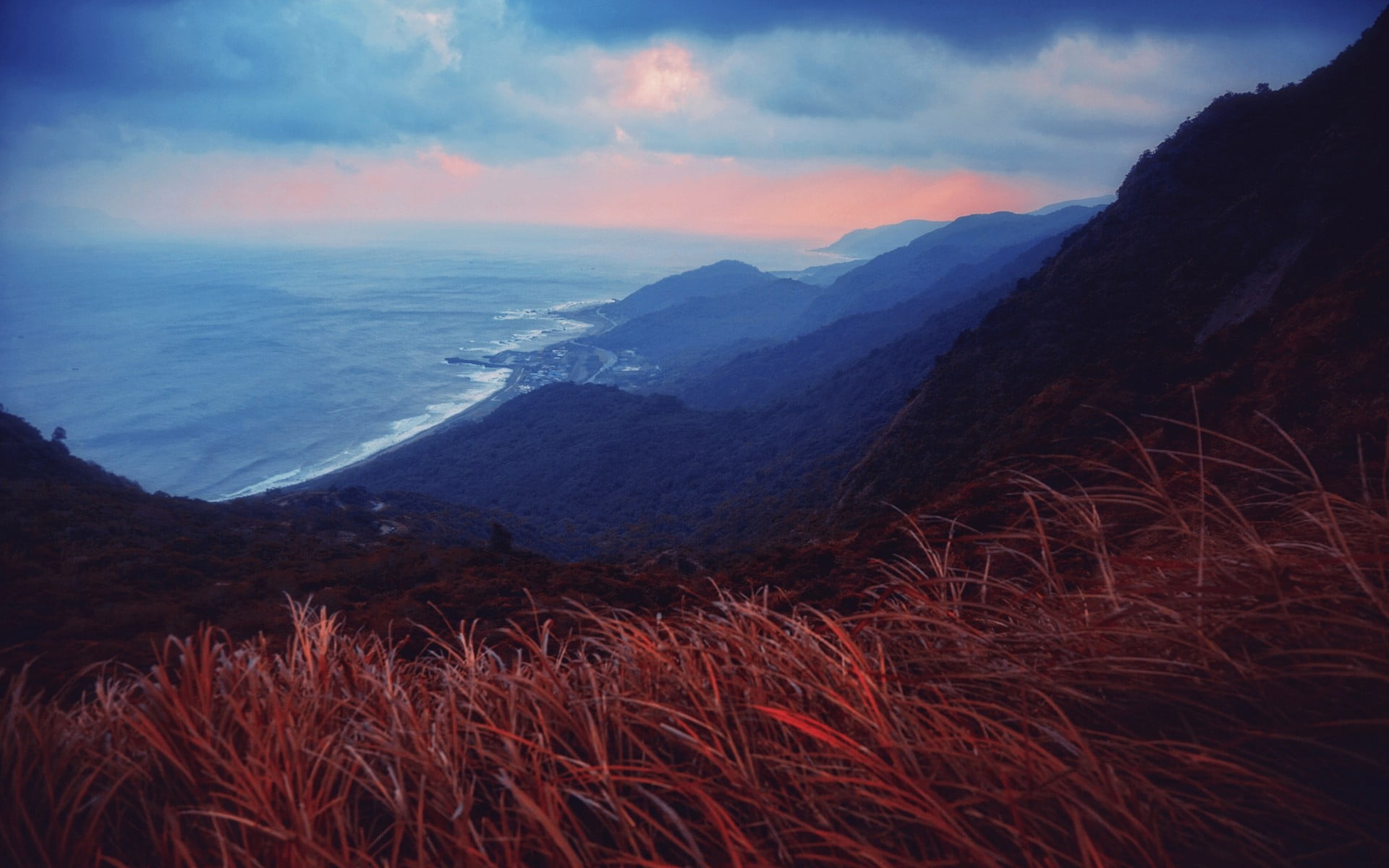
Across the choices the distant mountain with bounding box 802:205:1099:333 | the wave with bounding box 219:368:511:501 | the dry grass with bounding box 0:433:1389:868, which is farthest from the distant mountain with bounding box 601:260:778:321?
the dry grass with bounding box 0:433:1389:868

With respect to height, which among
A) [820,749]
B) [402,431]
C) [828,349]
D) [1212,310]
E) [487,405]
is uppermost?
[1212,310]

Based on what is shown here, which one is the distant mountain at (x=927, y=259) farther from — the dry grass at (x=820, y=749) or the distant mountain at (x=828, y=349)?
the dry grass at (x=820, y=749)

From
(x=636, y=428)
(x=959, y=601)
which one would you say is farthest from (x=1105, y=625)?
(x=636, y=428)

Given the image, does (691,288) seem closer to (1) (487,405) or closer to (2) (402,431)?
(1) (487,405)

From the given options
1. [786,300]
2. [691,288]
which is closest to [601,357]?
[786,300]

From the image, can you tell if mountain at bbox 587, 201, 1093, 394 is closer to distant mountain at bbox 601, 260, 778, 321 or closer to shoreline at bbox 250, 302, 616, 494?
distant mountain at bbox 601, 260, 778, 321
